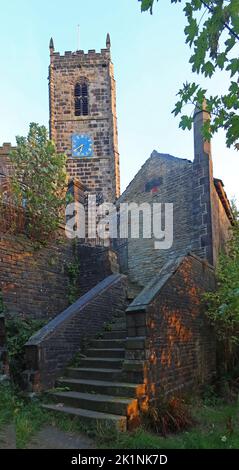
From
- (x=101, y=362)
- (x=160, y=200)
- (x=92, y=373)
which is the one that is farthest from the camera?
(x=160, y=200)

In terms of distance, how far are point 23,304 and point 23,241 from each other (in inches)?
55.9

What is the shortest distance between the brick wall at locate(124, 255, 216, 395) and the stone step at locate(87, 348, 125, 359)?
954 millimetres

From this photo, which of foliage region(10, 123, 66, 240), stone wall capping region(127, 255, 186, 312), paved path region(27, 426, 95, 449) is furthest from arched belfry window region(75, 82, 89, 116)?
paved path region(27, 426, 95, 449)

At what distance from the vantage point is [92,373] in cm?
752

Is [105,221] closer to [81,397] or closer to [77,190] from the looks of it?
[77,190]

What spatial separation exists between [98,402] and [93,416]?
0.37 meters

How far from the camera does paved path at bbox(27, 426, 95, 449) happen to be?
5.21 meters

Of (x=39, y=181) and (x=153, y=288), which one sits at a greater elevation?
(x=39, y=181)

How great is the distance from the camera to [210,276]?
1067 centimetres

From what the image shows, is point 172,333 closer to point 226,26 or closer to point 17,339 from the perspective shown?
point 17,339

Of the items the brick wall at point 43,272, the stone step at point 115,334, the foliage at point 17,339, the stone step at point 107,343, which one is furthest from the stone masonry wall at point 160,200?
the foliage at point 17,339

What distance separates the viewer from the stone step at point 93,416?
225 inches

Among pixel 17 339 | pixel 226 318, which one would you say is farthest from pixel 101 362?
pixel 226 318

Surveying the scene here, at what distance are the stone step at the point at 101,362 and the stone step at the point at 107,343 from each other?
1.34 ft
